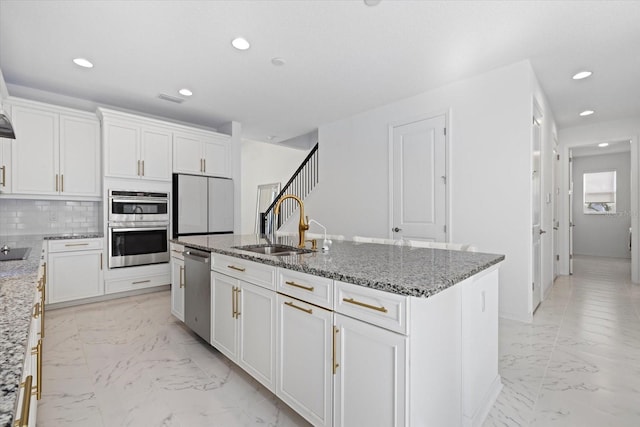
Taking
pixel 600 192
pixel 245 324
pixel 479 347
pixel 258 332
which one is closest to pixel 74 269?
pixel 245 324

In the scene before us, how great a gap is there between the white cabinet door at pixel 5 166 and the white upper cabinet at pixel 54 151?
4 cm

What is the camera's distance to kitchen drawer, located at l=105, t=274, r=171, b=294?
3.95 m

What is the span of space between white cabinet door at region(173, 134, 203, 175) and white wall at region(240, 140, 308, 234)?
3459 mm

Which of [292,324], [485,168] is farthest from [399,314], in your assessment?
[485,168]

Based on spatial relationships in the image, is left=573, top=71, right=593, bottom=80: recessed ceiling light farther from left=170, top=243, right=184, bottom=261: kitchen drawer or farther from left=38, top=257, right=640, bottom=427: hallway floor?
left=170, top=243, right=184, bottom=261: kitchen drawer

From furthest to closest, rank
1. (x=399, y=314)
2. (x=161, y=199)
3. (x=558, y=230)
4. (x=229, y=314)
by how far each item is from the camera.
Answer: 1. (x=558, y=230)
2. (x=161, y=199)
3. (x=229, y=314)
4. (x=399, y=314)

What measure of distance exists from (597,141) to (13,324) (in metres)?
7.14

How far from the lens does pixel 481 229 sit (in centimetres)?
343

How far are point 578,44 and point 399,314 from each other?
Answer: 322cm

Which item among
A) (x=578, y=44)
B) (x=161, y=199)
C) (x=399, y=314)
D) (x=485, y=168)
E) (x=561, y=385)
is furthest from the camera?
(x=161, y=199)

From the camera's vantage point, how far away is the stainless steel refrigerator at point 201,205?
4445mm

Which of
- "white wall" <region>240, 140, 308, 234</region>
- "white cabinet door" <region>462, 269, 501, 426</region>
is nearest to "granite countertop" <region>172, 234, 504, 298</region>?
"white cabinet door" <region>462, 269, 501, 426</region>

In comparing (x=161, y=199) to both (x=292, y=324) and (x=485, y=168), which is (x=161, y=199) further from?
(x=485, y=168)

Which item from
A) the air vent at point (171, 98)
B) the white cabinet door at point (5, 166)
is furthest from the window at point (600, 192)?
the white cabinet door at point (5, 166)
